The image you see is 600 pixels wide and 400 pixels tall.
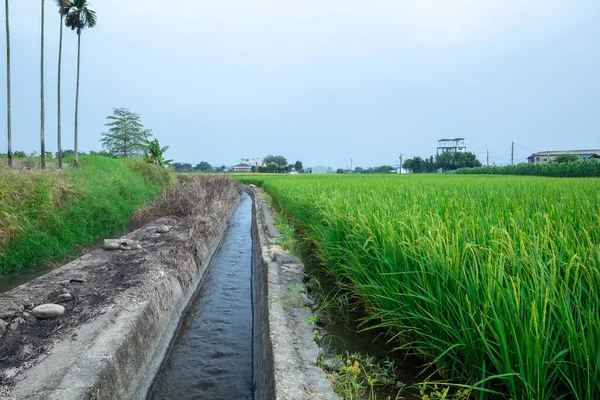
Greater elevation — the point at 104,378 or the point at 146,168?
the point at 146,168

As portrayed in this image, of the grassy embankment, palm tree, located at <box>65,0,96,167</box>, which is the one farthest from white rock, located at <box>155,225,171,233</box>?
palm tree, located at <box>65,0,96,167</box>

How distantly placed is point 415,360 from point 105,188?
1136 cm

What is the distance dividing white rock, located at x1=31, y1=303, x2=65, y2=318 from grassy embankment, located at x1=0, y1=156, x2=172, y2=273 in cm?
365

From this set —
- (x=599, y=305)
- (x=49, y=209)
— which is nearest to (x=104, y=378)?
(x=599, y=305)

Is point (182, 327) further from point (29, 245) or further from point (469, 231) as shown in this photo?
point (29, 245)

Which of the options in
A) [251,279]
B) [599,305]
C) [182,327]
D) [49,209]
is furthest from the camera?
[49,209]

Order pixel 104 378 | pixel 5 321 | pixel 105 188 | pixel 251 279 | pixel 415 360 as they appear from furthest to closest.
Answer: pixel 105 188 < pixel 251 279 < pixel 5 321 < pixel 415 360 < pixel 104 378

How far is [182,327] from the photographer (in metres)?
4.19

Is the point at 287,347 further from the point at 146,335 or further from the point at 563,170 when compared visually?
the point at 563,170

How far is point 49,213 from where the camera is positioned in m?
7.66

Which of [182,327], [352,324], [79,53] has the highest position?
[79,53]

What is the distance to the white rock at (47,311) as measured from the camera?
3.10 m

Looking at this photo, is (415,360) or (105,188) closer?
(415,360)

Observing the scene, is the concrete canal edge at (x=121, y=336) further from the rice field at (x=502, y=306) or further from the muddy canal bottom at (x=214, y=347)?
the rice field at (x=502, y=306)
